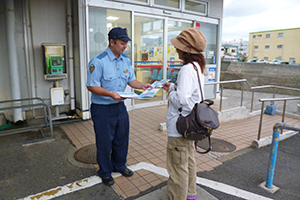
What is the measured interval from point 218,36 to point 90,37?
16.2 feet

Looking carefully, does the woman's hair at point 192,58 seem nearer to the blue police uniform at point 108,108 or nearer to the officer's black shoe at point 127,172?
the blue police uniform at point 108,108

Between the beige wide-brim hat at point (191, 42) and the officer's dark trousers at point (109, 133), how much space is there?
112cm

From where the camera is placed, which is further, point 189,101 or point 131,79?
point 131,79

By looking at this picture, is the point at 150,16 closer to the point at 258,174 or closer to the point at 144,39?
the point at 144,39

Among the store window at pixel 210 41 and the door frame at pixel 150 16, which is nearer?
the door frame at pixel 150 16

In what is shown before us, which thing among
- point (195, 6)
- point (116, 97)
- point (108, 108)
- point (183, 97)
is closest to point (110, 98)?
point (108, 108)

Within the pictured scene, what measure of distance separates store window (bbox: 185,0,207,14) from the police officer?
5.37 metres

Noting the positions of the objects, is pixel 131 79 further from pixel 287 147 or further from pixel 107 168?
pixel 287 147

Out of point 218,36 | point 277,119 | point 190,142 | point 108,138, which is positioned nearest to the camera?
point 190,142

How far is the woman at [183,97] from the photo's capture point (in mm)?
1942

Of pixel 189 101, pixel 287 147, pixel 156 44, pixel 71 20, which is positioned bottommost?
pixel 287 147

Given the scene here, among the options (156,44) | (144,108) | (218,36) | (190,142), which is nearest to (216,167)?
(190,142)

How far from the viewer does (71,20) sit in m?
5.56

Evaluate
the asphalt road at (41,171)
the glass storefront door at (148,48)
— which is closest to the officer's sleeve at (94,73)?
the asphalt road at (41,171)
